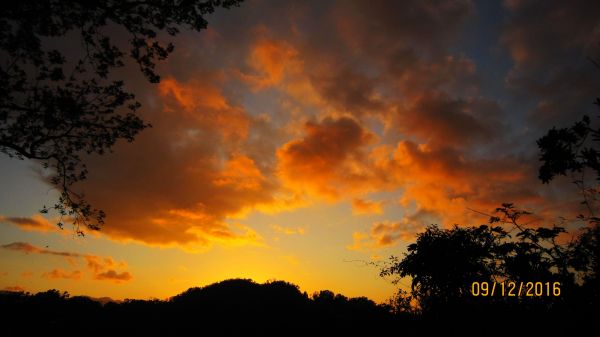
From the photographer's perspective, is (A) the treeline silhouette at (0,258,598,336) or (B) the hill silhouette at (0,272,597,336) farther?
(B) the hill silhouette at (0,272,597,336)

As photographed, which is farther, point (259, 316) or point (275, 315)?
point (275, 315)

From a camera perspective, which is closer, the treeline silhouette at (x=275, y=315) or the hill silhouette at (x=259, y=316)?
the treeline silhouette at (x=275, y=315)

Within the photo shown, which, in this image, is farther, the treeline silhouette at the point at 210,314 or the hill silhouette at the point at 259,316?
the treeline silhouette at the point at 210,314

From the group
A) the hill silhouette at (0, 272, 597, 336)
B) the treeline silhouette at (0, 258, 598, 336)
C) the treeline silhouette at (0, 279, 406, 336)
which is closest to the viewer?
the treeline silhouette at (0, 258, 598, 336)

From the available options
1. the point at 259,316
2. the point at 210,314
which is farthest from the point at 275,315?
the point at 210,314

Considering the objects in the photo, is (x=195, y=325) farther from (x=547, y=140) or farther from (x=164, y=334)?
(x=547, y=140)

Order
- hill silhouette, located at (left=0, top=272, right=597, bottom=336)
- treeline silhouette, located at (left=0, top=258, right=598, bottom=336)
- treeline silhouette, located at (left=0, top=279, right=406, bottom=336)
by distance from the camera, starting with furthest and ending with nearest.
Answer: treeline silhouette, located at (left=0, top=279, right=406, bottom=336) < hill silhouette, located at (left=0, top=272, right=597, bottom=336) < treeline silhouette, located at (left=0, top=258, right=598, bottom=336)

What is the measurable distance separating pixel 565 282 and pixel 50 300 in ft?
192

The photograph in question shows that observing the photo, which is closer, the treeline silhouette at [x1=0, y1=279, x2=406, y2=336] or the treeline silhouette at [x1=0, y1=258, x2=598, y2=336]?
the treeline silhouette at [x1=0, y1=258, x2=598, y2=336]

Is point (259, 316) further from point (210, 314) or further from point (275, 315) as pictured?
point (210, 314)

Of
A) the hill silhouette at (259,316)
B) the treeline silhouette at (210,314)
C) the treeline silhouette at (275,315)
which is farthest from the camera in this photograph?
the treeline silhouette at (210,314)

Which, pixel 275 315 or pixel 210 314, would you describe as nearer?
pixel 210 314

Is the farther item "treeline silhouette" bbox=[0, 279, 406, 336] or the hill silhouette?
"treeline silhouette" bbox=[0, 279, 406, 336]

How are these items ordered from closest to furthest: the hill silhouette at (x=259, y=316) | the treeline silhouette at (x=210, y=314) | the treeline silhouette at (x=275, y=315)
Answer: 1. the treeline silhouette at (x=275, y=315)
2. the hill silhouette at (x=259, y=316)
3. the treeline silhouette at (x=210, y=314)
